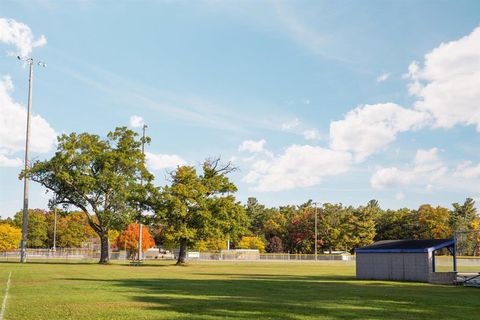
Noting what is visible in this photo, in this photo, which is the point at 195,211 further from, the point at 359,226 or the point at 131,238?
the point at 359,226

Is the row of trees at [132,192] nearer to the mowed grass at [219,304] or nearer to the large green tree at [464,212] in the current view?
the mowed grass at [219,304]

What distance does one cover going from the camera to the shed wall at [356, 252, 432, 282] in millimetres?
39853

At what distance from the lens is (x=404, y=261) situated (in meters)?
41.3

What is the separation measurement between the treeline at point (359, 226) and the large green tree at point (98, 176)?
69.4 meters

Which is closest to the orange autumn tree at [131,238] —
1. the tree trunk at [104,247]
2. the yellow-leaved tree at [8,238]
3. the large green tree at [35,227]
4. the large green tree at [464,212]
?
the yellow-leaved tree at [8,238]

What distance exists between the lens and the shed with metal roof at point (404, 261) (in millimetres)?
39469

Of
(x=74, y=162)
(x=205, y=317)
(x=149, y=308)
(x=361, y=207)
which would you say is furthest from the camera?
(x=361, y=207)

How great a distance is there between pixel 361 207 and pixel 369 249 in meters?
100.0

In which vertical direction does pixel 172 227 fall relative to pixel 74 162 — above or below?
below

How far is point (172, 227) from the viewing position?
7338cm

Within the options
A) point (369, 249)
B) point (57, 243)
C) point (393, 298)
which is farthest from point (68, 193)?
point (57, 243)

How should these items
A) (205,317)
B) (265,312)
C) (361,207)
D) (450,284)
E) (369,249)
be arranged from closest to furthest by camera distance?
1. (205,317)
2. (265,312)
3. (450,284)
4. (369,249)
5. (361,207)

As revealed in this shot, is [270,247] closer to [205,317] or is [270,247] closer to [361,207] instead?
[361,207]

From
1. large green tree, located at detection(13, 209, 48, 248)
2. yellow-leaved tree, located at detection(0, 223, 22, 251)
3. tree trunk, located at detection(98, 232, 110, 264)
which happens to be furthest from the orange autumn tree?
tree trunk, located at detection(98, 232, 110, 264)
